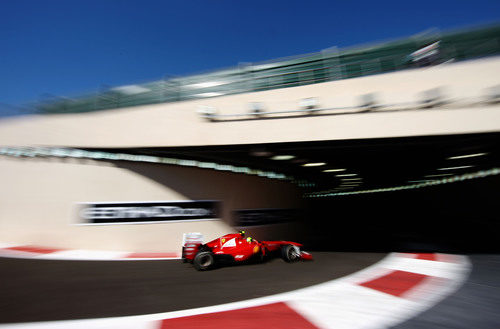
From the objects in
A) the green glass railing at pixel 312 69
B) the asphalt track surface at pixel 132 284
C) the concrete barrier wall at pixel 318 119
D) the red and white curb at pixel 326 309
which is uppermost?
the green glass railing at pixel 312 69

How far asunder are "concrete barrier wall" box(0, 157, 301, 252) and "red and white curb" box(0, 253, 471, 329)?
17.4 feet

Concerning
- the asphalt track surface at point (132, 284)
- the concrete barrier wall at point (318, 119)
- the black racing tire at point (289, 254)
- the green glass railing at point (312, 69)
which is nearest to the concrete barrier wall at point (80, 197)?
the concrete barrier wall at point (318, 119)

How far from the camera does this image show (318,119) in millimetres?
5660

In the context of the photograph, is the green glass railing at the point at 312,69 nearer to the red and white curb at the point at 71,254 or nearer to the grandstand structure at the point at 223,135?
the grandstand structure at the point at 223,135

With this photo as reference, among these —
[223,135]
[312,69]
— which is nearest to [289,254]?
[223,135]

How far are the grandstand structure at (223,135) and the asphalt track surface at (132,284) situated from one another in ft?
6.98

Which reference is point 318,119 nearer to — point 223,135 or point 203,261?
point 223,135

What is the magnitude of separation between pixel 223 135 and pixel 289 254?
364 centimetres

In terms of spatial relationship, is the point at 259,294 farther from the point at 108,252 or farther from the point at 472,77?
the point at 472,77

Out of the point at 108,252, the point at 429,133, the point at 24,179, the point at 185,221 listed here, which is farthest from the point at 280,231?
the point at 24,179

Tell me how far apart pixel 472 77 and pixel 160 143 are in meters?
7.76

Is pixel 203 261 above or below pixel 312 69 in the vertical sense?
below

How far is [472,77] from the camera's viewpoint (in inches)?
223

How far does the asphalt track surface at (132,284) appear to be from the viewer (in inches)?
132
